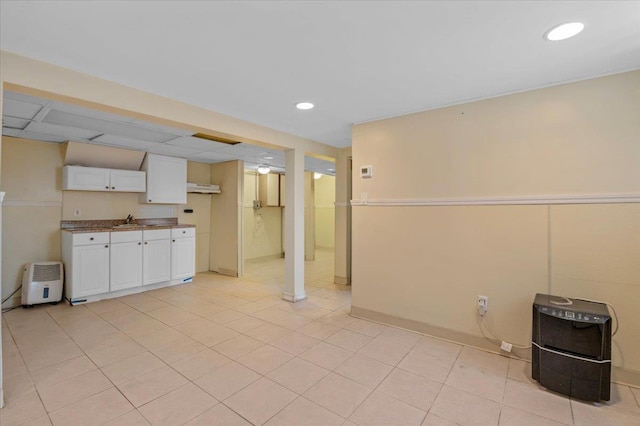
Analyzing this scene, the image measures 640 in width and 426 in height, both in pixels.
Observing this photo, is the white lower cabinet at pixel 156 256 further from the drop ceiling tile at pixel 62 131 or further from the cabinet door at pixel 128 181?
the drop ceiling tile at pixel 62 131

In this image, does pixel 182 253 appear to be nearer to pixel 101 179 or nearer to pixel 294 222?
pixel 101 179

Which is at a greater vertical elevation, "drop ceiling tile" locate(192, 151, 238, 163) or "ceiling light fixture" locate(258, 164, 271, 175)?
"drop ceiling tile" locate(192, 151, 238, 163)

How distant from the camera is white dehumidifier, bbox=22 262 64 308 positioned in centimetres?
374

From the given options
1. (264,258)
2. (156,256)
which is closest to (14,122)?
(156,256)

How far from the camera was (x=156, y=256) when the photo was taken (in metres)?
4.63

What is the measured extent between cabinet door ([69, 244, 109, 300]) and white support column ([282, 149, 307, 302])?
2.50m

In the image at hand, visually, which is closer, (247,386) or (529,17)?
(529,17)

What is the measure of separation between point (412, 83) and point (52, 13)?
230 cm

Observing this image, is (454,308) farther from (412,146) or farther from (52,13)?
(52,13)

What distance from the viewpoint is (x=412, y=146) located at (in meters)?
3.07

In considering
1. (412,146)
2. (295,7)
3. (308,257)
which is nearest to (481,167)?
(412,146)

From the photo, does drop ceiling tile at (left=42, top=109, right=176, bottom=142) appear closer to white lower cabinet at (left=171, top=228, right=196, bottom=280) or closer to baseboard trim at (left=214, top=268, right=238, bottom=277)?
white lower cabinet at (left=171, top=228, right=196, bottom=280)

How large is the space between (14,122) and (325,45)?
3.58 metres

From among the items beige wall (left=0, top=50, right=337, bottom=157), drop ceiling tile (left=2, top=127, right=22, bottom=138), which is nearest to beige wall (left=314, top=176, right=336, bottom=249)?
beige wall (left=0, top=50, right=337, bottom=157)
